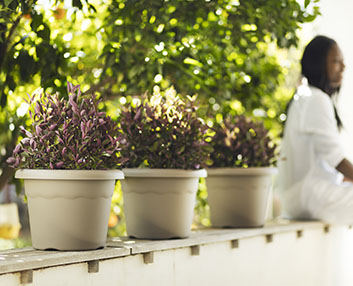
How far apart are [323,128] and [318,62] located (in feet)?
1.30

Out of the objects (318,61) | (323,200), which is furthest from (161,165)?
(318,61)

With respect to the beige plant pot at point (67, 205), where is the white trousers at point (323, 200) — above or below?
below

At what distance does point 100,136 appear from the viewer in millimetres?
1559

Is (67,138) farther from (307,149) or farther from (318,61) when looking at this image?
(318,61)

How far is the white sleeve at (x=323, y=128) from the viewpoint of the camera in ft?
8.24

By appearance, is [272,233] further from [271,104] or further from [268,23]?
[271,104]

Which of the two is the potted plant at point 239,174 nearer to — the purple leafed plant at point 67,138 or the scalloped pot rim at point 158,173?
the scalloped pot rim at point 158,173

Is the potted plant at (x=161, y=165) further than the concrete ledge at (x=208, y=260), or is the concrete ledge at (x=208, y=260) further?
the potted plant at (x=161, y=165)

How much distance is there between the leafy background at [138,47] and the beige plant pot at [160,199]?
0.93 ft

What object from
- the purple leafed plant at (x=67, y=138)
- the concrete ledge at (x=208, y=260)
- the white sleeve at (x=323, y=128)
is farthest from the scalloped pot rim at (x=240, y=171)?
the purple leafed plant at (x=67, y=138)

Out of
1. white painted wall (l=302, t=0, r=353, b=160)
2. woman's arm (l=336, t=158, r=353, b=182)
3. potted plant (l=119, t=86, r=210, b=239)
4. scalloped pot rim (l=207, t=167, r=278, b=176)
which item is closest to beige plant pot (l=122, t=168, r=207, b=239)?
potted plant (l=119, t=86, r=210, b=239)

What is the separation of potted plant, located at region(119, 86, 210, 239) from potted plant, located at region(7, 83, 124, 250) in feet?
0.83

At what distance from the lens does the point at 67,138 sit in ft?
5.02

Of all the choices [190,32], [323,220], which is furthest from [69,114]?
[323,220]
